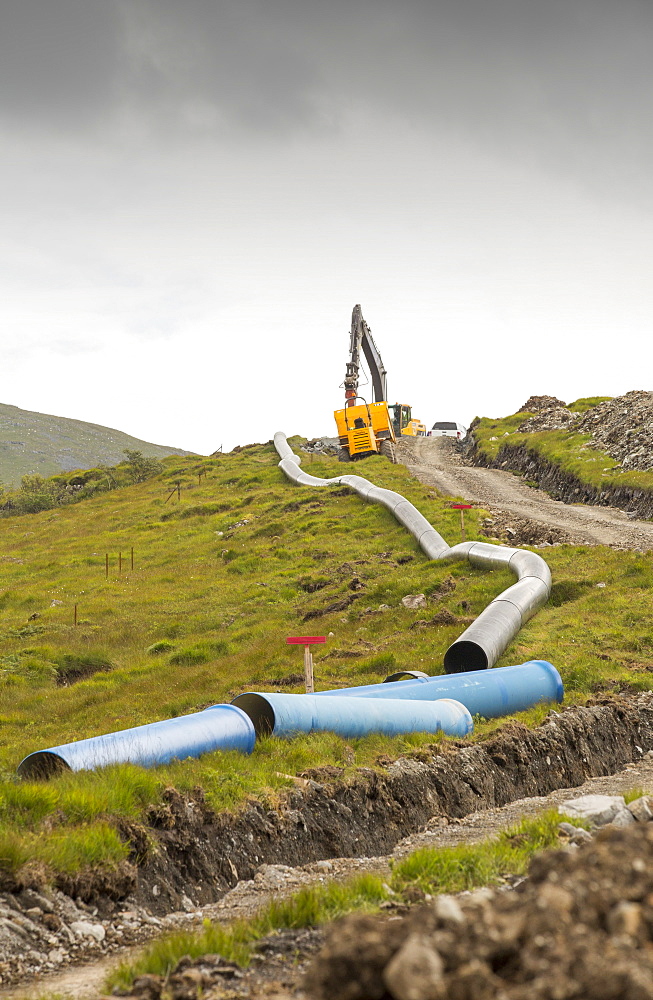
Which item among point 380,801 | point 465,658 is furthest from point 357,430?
point 380,801

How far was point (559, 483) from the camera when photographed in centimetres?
4281

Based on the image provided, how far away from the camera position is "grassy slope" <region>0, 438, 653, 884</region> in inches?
331

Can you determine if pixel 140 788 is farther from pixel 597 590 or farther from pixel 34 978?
pixel 597 590

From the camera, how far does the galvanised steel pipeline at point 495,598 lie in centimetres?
1520

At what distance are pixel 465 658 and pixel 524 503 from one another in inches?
875

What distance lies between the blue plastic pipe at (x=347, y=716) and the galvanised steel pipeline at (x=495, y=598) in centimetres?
350

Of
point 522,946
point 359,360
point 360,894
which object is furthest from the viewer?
point 359,360

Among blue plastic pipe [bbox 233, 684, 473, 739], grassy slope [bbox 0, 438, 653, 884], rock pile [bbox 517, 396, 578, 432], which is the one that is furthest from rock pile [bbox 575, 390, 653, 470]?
blue plastic pipe [bbox 233, 684, 473, 739]

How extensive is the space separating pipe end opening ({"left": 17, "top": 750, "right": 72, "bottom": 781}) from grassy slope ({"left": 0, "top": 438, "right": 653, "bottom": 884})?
0.39m

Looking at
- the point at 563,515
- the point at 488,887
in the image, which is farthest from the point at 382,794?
the point at 563,515

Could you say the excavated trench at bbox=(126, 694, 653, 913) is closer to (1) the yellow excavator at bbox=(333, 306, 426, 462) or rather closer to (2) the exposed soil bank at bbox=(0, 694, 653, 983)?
(2) the exposed soil bank at bbox=(0, 694, 653, 983)

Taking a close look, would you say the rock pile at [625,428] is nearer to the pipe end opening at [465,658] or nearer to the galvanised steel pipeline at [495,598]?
the galvanised steel pipeline at [495,598]

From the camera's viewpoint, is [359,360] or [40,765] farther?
[359,360]

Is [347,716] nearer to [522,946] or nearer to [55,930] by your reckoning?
[55,930]
